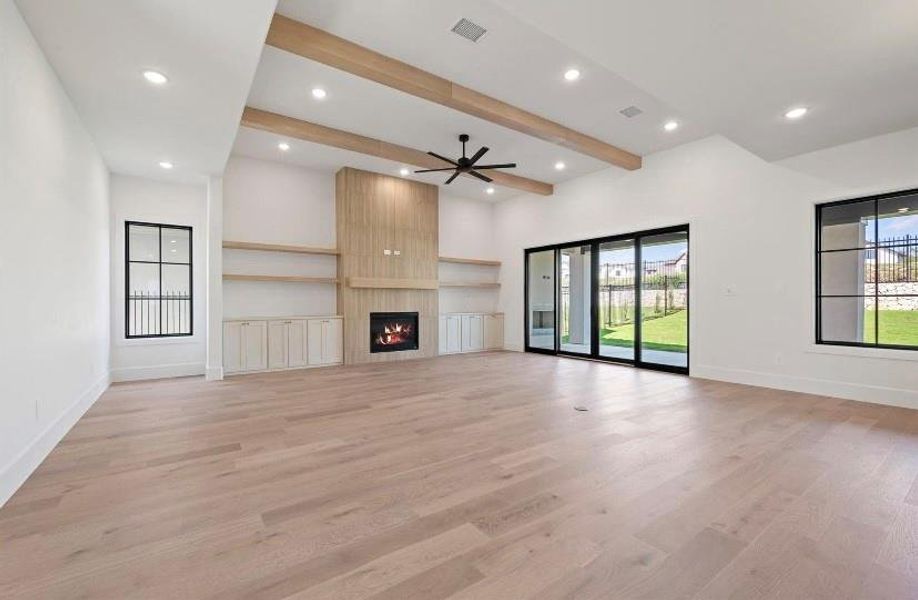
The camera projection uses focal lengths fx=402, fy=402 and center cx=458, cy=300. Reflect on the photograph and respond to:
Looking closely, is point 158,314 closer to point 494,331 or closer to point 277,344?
point 277,344

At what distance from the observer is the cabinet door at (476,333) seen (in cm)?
869

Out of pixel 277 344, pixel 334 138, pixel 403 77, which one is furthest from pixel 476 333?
pixel 403 77

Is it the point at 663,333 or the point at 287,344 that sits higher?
the point at 663,333

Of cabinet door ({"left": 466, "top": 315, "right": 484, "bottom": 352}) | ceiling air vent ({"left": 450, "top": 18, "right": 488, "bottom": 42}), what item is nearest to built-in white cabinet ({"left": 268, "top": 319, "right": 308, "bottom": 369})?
cabinet door ({"left": 466, "top": 315, "right": 484, "bottom": 352})

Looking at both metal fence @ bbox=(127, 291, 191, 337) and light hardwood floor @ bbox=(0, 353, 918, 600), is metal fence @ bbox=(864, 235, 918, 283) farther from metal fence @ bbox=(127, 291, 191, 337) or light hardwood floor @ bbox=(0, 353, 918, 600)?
metal fence @ bbox=(127, 291, 191, 337)

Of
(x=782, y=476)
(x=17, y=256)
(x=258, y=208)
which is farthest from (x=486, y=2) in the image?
(x=258, y=208)

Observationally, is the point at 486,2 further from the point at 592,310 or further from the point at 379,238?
the point at 592,310

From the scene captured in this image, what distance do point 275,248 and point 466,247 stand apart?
13.3 feet

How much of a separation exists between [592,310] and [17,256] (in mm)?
7059

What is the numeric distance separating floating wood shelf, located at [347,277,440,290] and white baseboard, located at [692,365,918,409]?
15.3 ft

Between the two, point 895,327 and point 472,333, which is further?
point 472,333

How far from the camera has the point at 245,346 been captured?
6.03m

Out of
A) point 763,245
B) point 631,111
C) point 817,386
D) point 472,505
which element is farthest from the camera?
point 763,245

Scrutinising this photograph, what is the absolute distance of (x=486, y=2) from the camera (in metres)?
3.09
